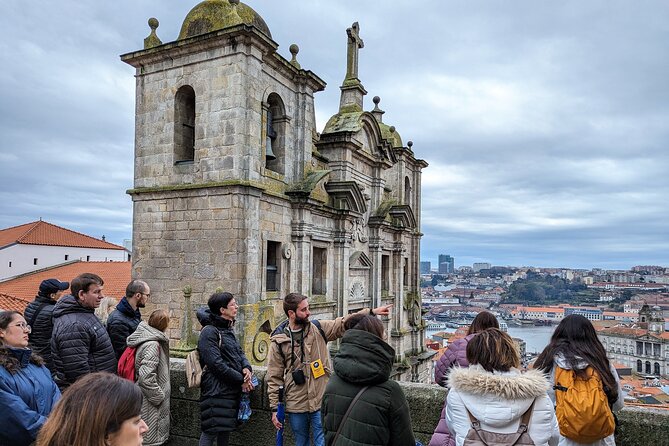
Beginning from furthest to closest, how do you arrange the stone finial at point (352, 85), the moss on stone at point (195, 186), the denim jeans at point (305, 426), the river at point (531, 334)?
the river at point (531, 334), the stone finial at point (352, 85), the moss on stone at point (195, 186), the denim jeans at point (305, 426)

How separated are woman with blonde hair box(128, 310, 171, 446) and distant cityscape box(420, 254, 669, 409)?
20313 millimetres

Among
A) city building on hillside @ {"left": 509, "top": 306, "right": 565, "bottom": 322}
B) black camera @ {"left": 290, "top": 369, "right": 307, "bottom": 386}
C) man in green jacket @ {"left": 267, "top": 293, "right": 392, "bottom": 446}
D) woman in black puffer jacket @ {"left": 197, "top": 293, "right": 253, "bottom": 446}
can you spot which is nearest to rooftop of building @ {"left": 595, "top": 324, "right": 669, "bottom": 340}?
city building on hillside @ {"left": 509, "top": 306, "right": 565, "bottom": 322}

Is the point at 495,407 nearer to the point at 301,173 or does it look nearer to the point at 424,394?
the point at 424,394

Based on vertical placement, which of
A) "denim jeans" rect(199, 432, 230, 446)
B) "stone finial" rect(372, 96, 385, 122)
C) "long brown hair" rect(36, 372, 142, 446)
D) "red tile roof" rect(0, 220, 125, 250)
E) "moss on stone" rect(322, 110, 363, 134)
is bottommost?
"denim jeans" rect(199, 432, 230, 446)

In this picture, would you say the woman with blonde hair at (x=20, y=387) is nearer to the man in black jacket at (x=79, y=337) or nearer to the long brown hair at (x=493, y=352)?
the man in black jacket at (x=79, y=337)

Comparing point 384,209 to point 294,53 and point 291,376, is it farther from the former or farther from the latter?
point 291,376

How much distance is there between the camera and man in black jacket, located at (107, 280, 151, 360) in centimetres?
534

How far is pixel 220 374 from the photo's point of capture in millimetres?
4750

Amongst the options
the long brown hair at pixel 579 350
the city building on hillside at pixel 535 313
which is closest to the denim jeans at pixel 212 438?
the long brown hair at pixel 579 350

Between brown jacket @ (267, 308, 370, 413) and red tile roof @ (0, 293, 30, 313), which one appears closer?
brown jacket @ (267, 308, 370, 413)

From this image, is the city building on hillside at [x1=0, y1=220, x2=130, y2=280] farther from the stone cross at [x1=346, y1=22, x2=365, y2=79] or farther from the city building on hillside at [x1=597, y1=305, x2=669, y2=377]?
the city building on hillside at [x1=597, y1=305, x2=669, y2=377]

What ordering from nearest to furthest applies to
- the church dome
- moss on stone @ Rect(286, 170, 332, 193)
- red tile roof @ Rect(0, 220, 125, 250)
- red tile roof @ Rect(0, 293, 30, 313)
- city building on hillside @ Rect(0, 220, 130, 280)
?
the church dome
moss on stone @ Rect(286, 170, 332, 193)
red tile roof @ Rect(0, 293, 30, 313)
city building on hillside @ Rect(0, 220, 130, 280)
red tile roof @ Rect(0, 220, 125, 250)

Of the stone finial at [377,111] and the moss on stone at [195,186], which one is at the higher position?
the stone finial at [377,111]

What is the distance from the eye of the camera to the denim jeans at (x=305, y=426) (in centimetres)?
477
